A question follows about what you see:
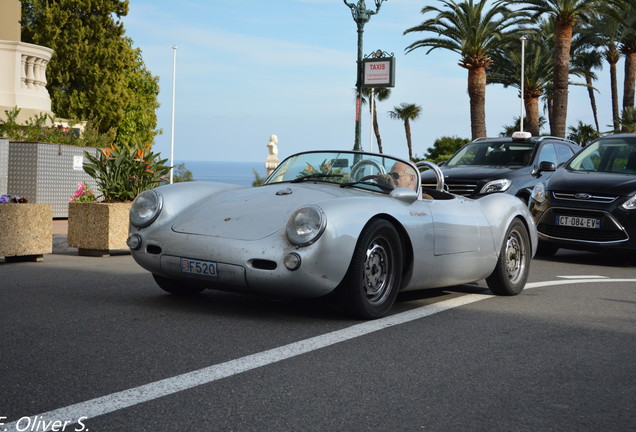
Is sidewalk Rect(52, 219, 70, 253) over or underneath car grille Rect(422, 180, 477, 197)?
underneath

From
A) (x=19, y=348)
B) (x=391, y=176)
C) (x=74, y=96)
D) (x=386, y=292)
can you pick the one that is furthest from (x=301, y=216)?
(x=74, y=96)

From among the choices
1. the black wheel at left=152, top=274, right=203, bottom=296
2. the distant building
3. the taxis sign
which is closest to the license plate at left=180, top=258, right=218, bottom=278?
the black wheel at left=152, top=274, right=203, bottom=296

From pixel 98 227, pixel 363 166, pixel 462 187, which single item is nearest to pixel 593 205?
pixel 462 187

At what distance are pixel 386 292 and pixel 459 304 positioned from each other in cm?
111

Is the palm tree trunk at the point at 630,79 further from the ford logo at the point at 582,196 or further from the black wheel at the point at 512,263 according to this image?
the black wheel at the point at 512,263

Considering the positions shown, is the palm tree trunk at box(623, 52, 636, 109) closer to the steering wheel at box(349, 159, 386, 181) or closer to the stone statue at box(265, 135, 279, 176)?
the stone statue at box(265, 135, 279, 176)

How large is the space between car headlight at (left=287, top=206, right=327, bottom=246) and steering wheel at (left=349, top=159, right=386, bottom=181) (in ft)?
3.82

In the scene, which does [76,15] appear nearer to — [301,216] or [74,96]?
[74,96]

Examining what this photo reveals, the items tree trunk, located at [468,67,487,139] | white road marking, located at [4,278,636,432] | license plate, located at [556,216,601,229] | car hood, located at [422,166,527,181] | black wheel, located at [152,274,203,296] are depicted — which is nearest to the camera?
white road marking, located at [4,278,636,432]

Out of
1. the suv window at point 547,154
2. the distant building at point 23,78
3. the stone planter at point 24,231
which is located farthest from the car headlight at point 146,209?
the distant building at point 23,78

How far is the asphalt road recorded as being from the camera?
3561 mm

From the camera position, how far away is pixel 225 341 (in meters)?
5.01

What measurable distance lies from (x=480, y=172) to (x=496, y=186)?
1.82ft

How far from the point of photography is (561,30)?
1400 inches
